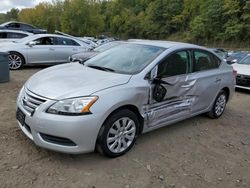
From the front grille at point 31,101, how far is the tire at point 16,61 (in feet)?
22.6

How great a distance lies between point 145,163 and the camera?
12.6 feet

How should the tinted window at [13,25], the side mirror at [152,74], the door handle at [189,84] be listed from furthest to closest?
the tinted window at [13,25], the door handle at [189,84], the side mirror at [152,74]

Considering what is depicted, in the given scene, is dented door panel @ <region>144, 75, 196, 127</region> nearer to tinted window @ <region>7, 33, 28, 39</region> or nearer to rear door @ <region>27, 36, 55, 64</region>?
rear door @ <region>27, 36, 55, 64</region>

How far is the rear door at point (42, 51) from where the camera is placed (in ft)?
34.3

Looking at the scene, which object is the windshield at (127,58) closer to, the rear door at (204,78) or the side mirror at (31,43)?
the rear door at (204,78)

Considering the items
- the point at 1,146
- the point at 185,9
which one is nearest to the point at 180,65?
the point at 1,146

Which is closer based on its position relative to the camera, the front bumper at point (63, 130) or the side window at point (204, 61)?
the front bumper at point (63, 130)

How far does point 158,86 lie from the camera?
14.0 ft

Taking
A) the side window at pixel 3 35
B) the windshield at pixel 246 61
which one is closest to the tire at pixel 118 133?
the windshield at pixel 246 61

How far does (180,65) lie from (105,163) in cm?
207

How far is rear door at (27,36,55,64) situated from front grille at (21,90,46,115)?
7069 mm

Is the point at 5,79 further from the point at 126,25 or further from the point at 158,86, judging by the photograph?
the point at 126,25

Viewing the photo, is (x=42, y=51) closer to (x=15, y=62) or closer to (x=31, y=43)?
(x=31, y=43)

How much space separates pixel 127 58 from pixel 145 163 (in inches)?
65.7
